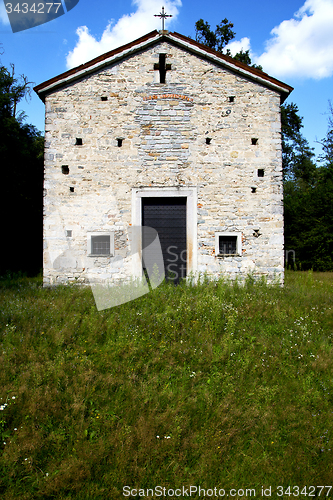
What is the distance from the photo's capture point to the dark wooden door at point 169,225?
26.6ft

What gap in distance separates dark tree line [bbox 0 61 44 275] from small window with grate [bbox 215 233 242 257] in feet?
29.0

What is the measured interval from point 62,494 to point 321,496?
7.95 ft

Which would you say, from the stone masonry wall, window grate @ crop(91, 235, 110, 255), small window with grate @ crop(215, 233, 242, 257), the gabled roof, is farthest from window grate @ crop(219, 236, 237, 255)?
the gabled roof

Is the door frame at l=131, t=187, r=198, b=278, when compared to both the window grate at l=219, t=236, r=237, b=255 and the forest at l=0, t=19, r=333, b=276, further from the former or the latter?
the forest at l=0, t=19, r=333, b=276

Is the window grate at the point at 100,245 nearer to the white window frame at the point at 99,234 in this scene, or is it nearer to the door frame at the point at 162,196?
the white window frame at the point at 99,234

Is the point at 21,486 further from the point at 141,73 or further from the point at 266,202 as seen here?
the point at 141,73

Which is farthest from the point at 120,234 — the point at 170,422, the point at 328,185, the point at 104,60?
the point at 328,185

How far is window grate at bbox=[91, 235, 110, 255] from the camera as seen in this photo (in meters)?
8.10

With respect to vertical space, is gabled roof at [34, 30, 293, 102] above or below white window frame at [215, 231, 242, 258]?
above

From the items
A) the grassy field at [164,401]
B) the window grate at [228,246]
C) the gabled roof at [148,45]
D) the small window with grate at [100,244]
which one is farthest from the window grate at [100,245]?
the gabled roof at [148,45]

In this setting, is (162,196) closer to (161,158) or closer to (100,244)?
(161,158)

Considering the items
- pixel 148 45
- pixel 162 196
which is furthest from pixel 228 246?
pixel 148 45

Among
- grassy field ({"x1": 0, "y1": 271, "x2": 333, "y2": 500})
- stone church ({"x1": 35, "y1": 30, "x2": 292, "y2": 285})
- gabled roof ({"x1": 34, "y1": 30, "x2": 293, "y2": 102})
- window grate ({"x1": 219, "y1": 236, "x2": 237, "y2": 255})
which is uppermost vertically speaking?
gabled roof ({"x1": 34, "y1": 30, "x2": 293, "y2": 102})

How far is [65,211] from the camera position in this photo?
320 inches
